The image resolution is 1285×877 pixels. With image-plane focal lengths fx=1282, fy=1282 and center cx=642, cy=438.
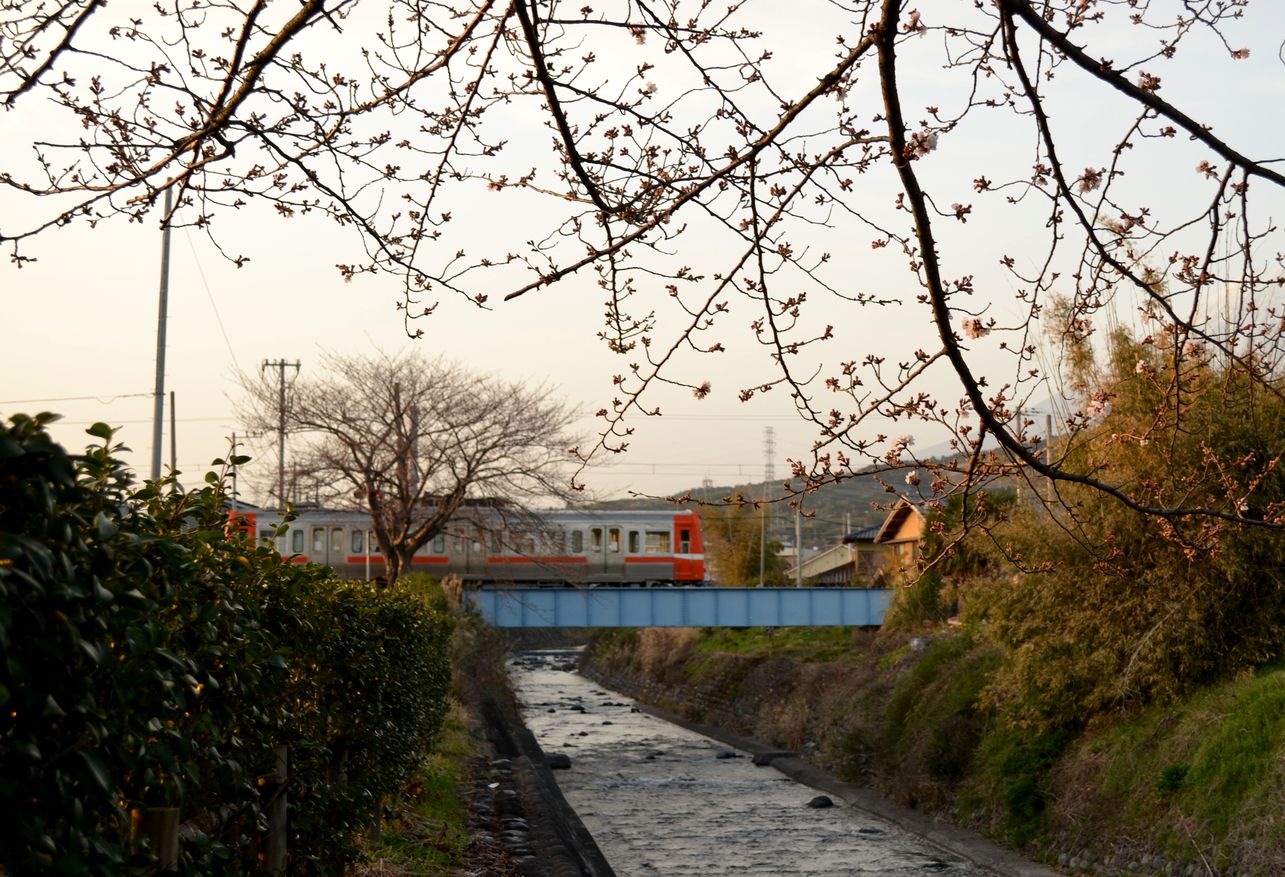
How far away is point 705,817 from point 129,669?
59.0 ft

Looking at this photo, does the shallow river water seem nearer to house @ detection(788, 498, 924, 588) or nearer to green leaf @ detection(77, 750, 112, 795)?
house @ detection(788, 498, 924, 588)

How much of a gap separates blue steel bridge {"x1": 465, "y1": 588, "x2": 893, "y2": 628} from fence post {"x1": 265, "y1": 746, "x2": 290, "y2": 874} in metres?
28.8

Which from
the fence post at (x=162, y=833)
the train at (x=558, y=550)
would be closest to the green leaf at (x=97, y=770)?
the fence post at (x=162, y=833)

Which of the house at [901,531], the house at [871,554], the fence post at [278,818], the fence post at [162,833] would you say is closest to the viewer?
the fence post at [162,833]

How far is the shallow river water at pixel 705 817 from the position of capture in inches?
619

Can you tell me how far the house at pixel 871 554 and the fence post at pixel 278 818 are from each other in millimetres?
17193

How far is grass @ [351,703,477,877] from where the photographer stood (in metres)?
9.32

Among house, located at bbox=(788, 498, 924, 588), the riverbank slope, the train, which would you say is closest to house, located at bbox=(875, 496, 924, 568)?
house, located at bbox=(788, 498, 924, 588)

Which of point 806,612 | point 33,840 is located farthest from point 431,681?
point 806,612

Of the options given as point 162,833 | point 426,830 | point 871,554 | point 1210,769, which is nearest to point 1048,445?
point 162,833

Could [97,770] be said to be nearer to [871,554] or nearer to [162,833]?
[162,833]

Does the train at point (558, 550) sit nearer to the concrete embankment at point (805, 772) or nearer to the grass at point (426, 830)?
the concrete embankment at point (805, 772)

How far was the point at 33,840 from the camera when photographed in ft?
7.22

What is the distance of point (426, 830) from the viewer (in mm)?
11789
